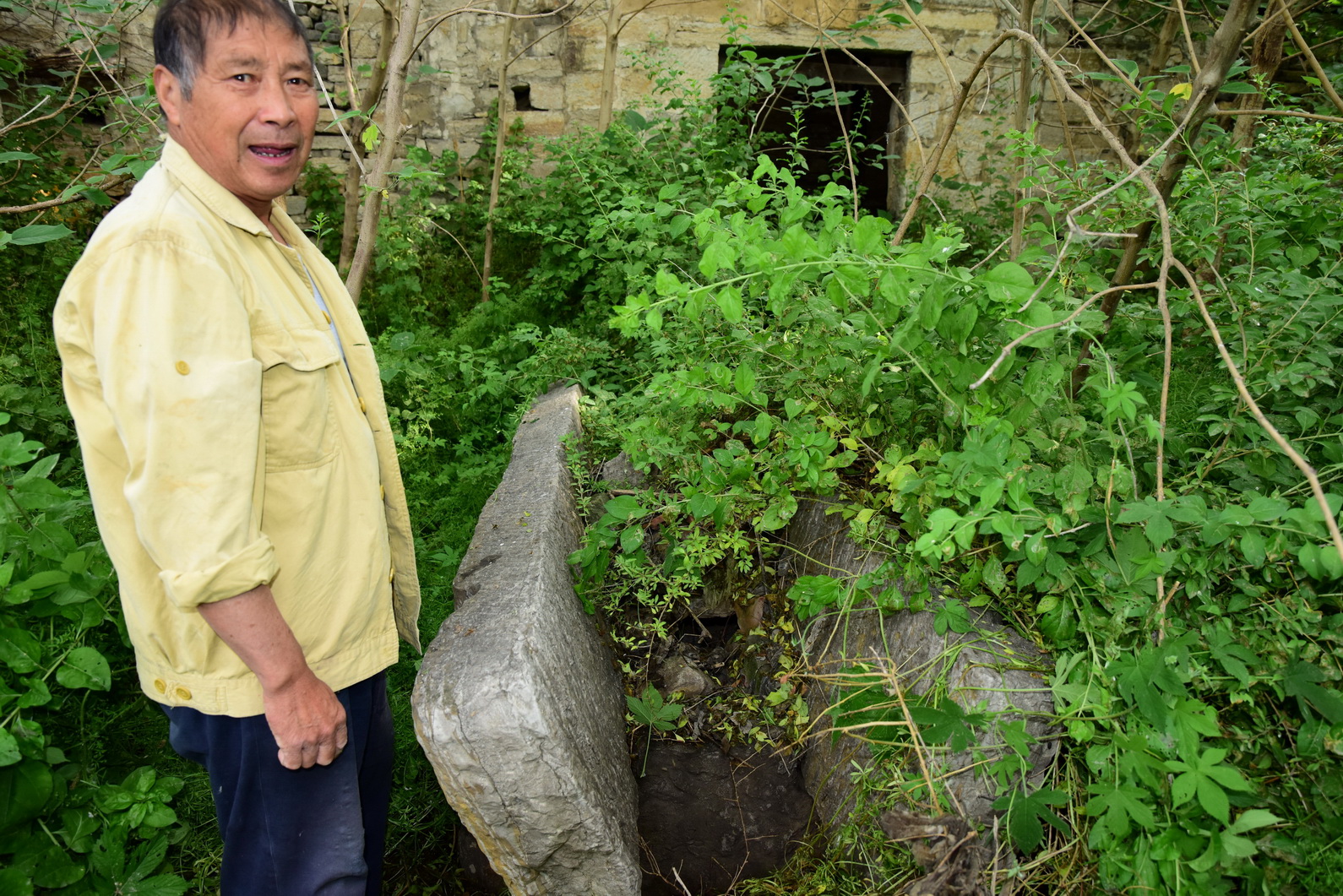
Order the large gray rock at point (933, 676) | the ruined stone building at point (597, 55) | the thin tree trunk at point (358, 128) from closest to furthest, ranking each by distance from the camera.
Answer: the large gray rock at point (933, 676) → the thin tree trunk at point (358, 128) → the ruined stone building at point (597, 55)

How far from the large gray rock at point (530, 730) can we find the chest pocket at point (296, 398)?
0.58 metres

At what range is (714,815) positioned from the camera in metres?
2.30

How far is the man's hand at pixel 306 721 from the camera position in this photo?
4.50ft

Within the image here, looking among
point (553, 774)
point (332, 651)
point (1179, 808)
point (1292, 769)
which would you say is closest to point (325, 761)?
point (332, 651)

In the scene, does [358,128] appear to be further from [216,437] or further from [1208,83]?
[1208,83]

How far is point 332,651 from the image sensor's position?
1541 mm

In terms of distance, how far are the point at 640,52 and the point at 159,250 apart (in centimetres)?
507

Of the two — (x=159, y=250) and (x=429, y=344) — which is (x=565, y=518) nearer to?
(x=159, y=250)

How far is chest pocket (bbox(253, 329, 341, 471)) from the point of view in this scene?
55.5 inches

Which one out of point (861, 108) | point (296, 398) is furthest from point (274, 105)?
point (861, 108)

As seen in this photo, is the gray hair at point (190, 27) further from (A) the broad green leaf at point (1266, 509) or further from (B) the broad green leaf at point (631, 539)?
(A) the broad green leaf at point (1266, 509)

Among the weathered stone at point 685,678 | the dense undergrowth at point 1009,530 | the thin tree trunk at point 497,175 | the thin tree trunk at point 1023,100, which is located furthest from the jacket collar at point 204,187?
the thin tree trunk at point 497,175

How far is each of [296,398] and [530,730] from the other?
2.66ft

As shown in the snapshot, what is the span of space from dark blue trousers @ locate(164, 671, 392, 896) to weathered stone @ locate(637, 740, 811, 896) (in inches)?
33.9
